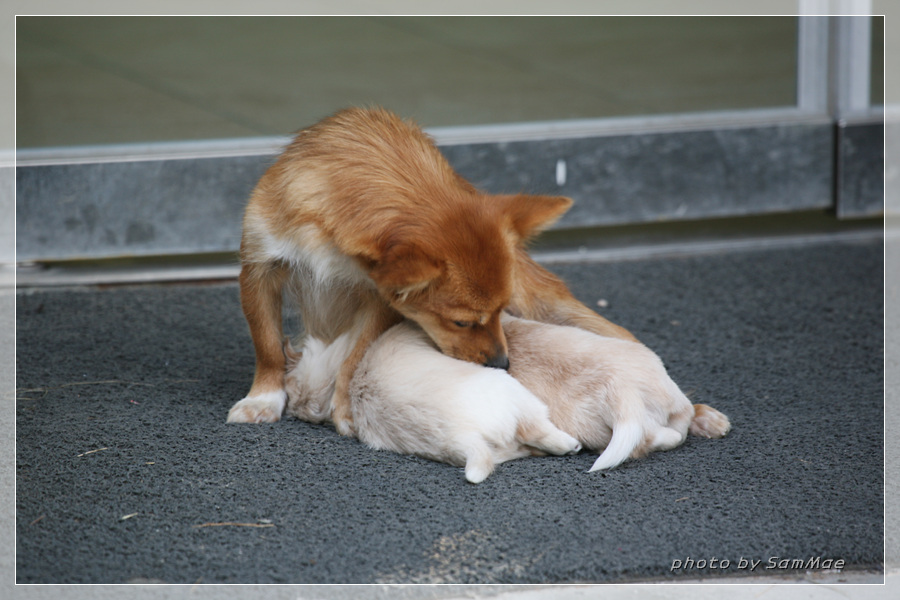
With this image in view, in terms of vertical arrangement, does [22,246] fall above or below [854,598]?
above

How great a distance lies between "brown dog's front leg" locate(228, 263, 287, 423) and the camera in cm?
281

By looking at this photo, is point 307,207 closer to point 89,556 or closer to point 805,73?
point 89,556

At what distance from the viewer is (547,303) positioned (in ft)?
9.84

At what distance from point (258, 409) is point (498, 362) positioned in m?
0.79

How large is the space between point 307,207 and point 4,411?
3.79 feet

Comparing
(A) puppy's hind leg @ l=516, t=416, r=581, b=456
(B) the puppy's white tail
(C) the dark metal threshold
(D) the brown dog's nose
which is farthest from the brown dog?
(C) the dark metal threshold

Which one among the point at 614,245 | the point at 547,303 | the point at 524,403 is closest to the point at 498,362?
the point at 524,403

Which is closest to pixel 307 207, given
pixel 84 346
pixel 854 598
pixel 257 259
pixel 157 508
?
pixel 257 259

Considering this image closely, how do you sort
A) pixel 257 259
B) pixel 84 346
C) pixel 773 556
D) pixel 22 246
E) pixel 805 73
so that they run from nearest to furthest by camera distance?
pixel 773 556
pixel 257 259
pixel 84 346
pixel 22 246
pixel 805 73

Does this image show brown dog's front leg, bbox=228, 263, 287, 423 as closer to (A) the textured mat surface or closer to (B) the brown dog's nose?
(A) the textured mat surface

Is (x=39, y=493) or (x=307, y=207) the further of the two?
(x=307, y=207)

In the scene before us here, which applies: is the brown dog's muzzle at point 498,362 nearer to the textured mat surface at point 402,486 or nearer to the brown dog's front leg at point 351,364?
the textured mat surface at point 402,486

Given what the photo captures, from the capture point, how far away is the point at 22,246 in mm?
4168

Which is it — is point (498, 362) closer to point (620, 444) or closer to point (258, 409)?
point (620, 444)
